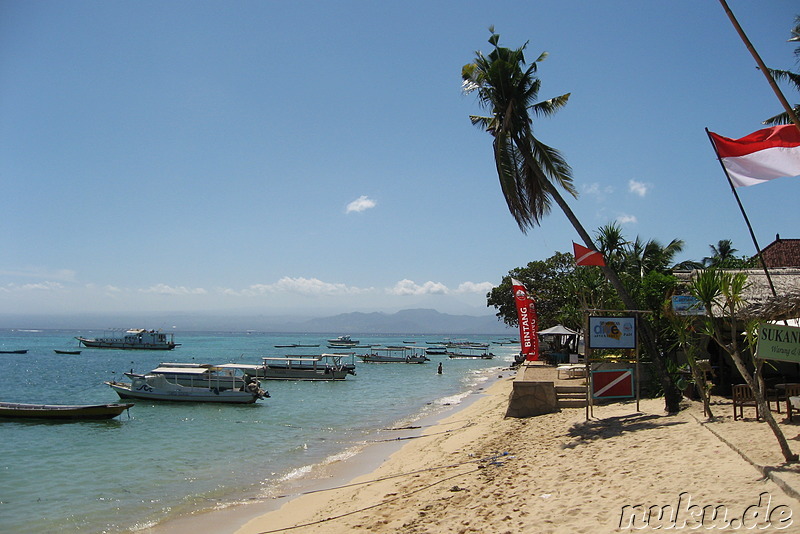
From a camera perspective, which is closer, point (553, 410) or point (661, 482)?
point (661, 482)

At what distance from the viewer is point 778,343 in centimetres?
682

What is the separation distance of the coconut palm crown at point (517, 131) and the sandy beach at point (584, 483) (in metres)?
5.79

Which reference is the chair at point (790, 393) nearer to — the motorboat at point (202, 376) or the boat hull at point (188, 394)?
the boat hull at point (188, 394)

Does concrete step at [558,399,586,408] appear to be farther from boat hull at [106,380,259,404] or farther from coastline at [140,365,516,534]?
boat hull at [106,380,259,404]

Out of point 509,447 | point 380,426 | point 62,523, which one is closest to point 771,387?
point 509,447

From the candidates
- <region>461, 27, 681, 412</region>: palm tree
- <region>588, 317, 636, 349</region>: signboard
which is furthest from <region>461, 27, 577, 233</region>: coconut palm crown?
<region>588, 317, 636, 349</region>: signboard

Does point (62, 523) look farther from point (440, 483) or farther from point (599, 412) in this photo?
point (599, 412)

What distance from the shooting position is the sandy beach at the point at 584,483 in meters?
5.67

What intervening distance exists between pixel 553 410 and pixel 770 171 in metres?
7.99

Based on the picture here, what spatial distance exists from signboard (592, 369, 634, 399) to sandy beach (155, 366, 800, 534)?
47cm

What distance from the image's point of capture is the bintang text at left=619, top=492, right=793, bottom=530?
16.1 feet

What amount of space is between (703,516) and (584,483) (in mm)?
2161

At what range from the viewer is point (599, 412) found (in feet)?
42.6

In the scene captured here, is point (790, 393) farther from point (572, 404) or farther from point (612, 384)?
point (572, 404)
